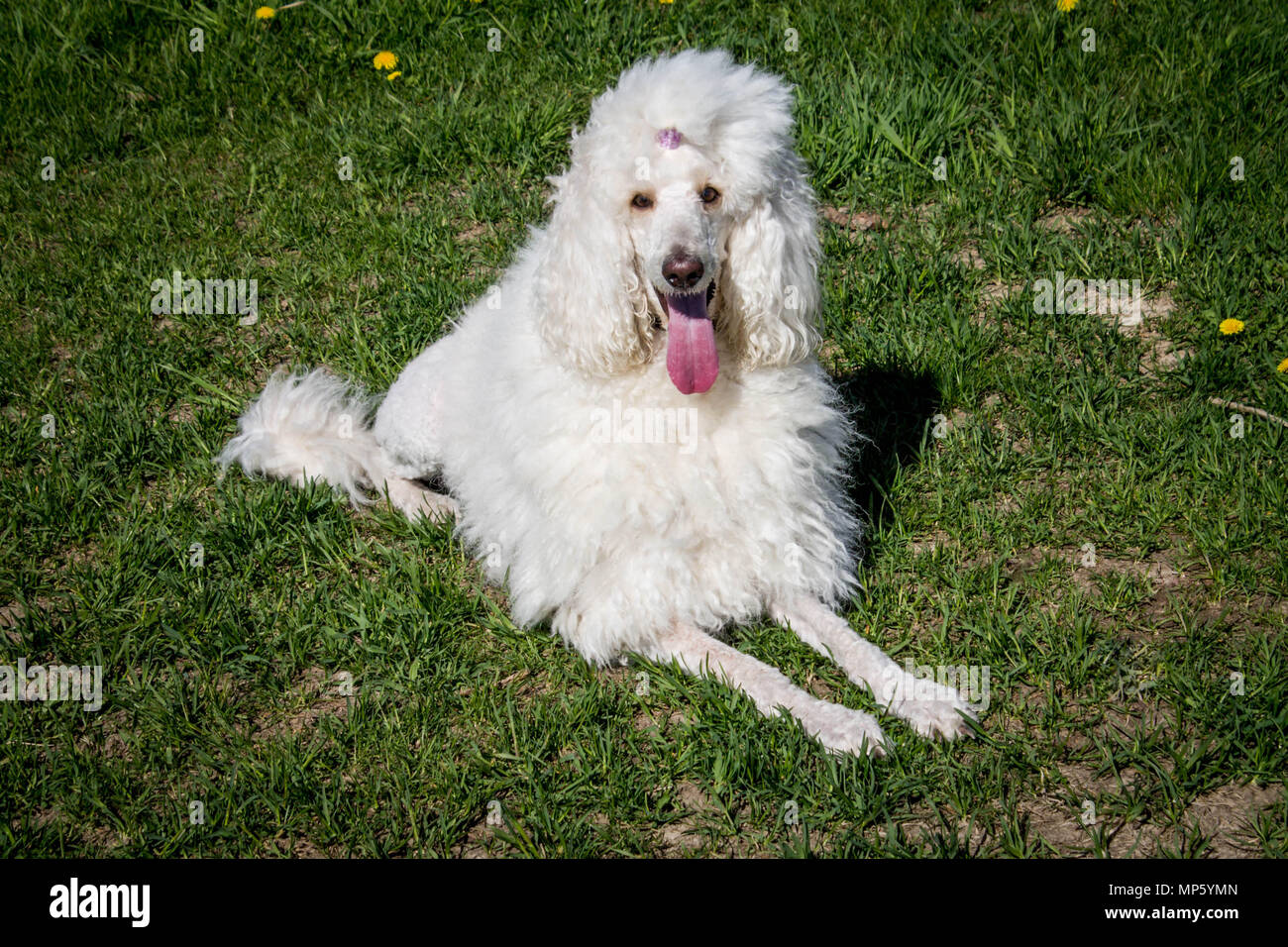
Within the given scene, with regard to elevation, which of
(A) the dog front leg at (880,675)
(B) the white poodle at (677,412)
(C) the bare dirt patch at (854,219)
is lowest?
(A) the dog front leg at (880,675)

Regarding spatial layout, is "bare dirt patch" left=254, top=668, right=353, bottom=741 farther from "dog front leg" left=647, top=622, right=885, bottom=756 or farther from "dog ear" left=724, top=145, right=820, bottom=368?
"dog ear" left=724, top=145, right=820, bottom=368

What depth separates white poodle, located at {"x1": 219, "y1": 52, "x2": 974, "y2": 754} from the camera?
3156 mm

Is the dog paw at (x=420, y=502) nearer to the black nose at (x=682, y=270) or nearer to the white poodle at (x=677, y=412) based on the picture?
the white poodle at (x=677, y=412)

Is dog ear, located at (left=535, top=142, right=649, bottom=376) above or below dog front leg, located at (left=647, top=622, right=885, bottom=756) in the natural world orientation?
above

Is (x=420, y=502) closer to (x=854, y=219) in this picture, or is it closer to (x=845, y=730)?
(x=845, y=730)

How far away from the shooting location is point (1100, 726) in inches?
129

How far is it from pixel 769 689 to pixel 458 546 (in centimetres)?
143

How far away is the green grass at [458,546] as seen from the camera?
3193 mm

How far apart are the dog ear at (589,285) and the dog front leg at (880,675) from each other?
1019mm

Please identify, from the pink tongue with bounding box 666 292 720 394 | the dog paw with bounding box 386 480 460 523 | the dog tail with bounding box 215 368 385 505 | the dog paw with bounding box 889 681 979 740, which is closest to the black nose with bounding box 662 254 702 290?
the pink tongue with bounding box 666 292 720 394

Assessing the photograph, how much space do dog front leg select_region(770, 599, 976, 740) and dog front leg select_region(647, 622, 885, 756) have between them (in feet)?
0.46

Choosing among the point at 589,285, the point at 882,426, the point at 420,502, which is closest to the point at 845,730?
the point at 589,285

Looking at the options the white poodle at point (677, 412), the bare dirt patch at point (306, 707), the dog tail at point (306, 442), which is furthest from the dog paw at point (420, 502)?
the bare dirt patch at point (306, 707)

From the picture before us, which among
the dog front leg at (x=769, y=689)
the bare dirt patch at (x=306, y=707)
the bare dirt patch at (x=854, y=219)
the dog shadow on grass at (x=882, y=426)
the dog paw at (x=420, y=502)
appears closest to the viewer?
the dog front leg at (x=769, y=689)
